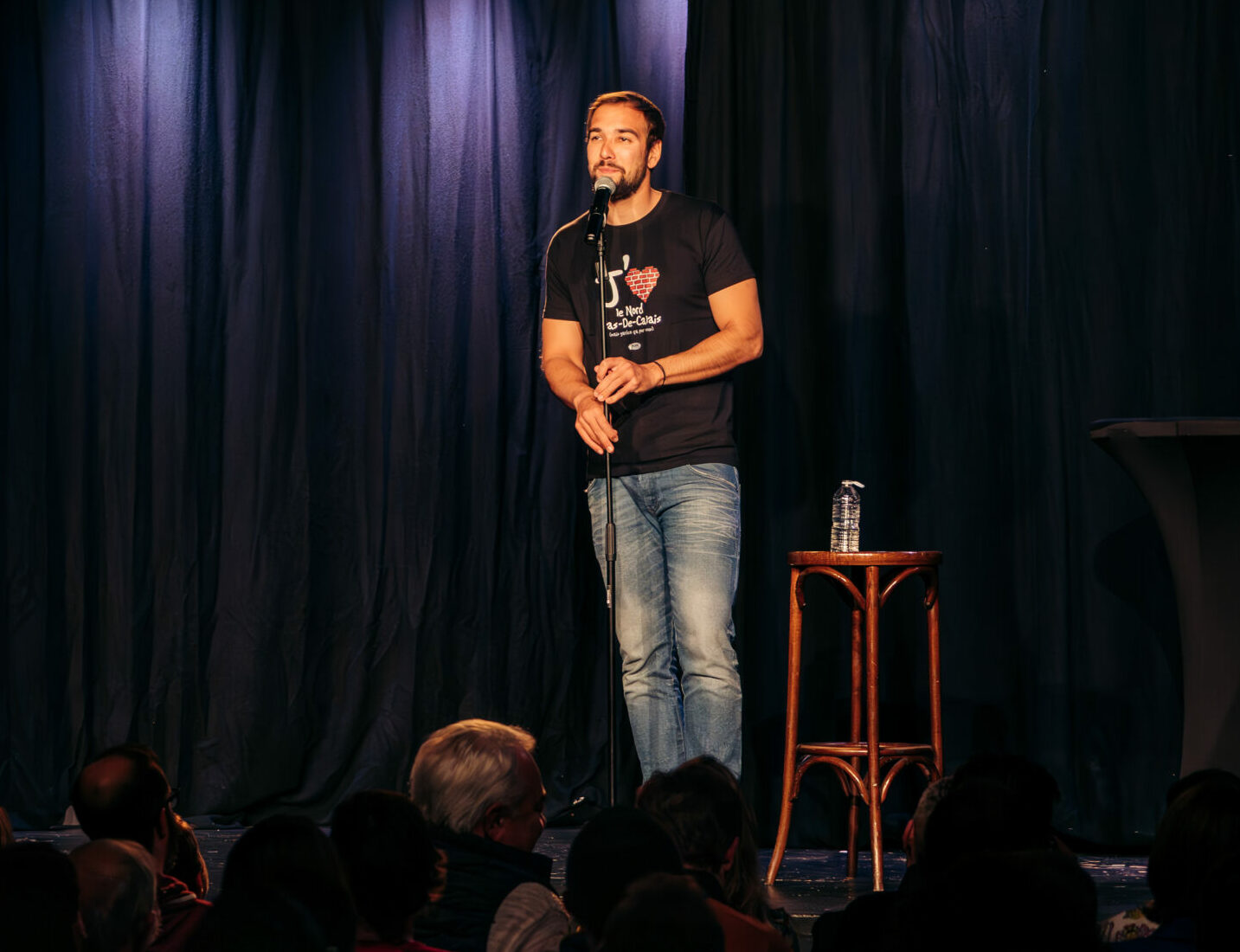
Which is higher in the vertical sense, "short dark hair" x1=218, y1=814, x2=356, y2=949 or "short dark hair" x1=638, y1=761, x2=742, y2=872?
"short dark hair" x1=218, y1=814, x2=356, y2=949

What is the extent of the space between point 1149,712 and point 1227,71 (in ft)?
5.92

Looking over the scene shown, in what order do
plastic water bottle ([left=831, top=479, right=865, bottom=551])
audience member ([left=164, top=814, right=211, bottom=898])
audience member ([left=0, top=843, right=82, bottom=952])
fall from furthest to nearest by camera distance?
plastic water bottle ([left=831, top=479, right=865, bottom=551]) < audience member ([left=164, top=814, right=211, bottom=898]) < audience member ([left=0, top=843, right=82, bottom=952])

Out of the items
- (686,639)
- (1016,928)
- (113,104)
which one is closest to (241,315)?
(113,104)

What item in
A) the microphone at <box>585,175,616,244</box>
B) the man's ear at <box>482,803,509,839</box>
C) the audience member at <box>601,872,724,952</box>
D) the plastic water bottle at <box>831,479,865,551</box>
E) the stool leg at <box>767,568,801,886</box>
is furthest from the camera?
the plastic water bottle at <box>831,479,865,551</box>

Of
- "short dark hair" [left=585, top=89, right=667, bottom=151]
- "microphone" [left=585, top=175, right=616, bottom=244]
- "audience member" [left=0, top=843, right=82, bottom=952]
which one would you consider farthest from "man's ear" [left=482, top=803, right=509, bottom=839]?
"short dark hair" [left=585, top=89, right=667, bottom=151]

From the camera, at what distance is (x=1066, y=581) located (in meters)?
4.14

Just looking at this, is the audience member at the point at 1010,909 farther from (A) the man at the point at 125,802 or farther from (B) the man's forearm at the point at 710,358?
(B) the man's forearm at the point at 710,358

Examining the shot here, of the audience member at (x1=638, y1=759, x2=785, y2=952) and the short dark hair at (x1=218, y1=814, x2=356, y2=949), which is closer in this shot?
the short dark hair at (x1=218, y1=814, x2=356, y2=949)

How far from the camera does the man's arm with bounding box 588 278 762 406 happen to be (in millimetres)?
3271

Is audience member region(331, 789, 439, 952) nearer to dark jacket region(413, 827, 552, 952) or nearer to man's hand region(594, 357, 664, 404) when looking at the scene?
dark jacket region(413, 827, 552, 952)

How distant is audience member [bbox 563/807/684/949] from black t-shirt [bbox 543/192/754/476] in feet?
6.20

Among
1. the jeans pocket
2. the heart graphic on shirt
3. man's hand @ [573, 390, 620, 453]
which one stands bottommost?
the jeans pocket

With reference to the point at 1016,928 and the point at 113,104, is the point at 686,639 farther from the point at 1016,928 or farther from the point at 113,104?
the point at 113,104

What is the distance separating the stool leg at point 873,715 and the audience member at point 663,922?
242 cm
